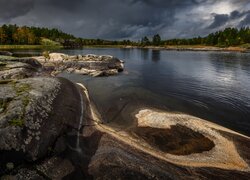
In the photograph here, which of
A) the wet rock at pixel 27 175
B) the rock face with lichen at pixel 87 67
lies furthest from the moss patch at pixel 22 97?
the rock face with lichen at pixel 87 67

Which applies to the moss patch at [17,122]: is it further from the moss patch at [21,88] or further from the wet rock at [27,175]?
the moss patch at [21,88]

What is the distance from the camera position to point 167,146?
14875 millimetres

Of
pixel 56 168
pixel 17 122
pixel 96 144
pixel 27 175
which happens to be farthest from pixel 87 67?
pixel 27 175

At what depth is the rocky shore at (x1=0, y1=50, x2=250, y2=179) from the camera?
11.3 metres

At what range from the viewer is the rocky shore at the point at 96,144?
11.3 meters

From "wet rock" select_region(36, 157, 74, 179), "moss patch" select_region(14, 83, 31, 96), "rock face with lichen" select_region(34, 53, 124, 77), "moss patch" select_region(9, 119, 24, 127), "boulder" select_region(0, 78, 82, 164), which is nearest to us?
"wet rock" select_region(36, 157, 74, 179)

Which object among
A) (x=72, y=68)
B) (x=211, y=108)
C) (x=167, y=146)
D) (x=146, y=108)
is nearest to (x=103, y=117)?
(x=146, y=108)

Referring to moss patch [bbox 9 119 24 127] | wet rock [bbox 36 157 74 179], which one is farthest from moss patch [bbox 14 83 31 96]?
wet rock [bbox 36 157 74 179]

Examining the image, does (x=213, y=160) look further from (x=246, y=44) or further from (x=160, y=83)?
(x=246, y=44)

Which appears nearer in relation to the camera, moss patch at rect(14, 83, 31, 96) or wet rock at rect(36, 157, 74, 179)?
wet rock at rect(36, 157, 74, 179)

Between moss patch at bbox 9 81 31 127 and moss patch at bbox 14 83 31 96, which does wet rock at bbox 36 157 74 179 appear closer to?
moss patch at bbox 9 81 31 127

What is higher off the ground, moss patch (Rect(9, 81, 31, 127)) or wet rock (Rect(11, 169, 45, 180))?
moss patch (Rect(9, 81, 31, 127))

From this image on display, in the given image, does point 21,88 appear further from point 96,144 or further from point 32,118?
point 96,144

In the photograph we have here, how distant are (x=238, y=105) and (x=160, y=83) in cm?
1515
